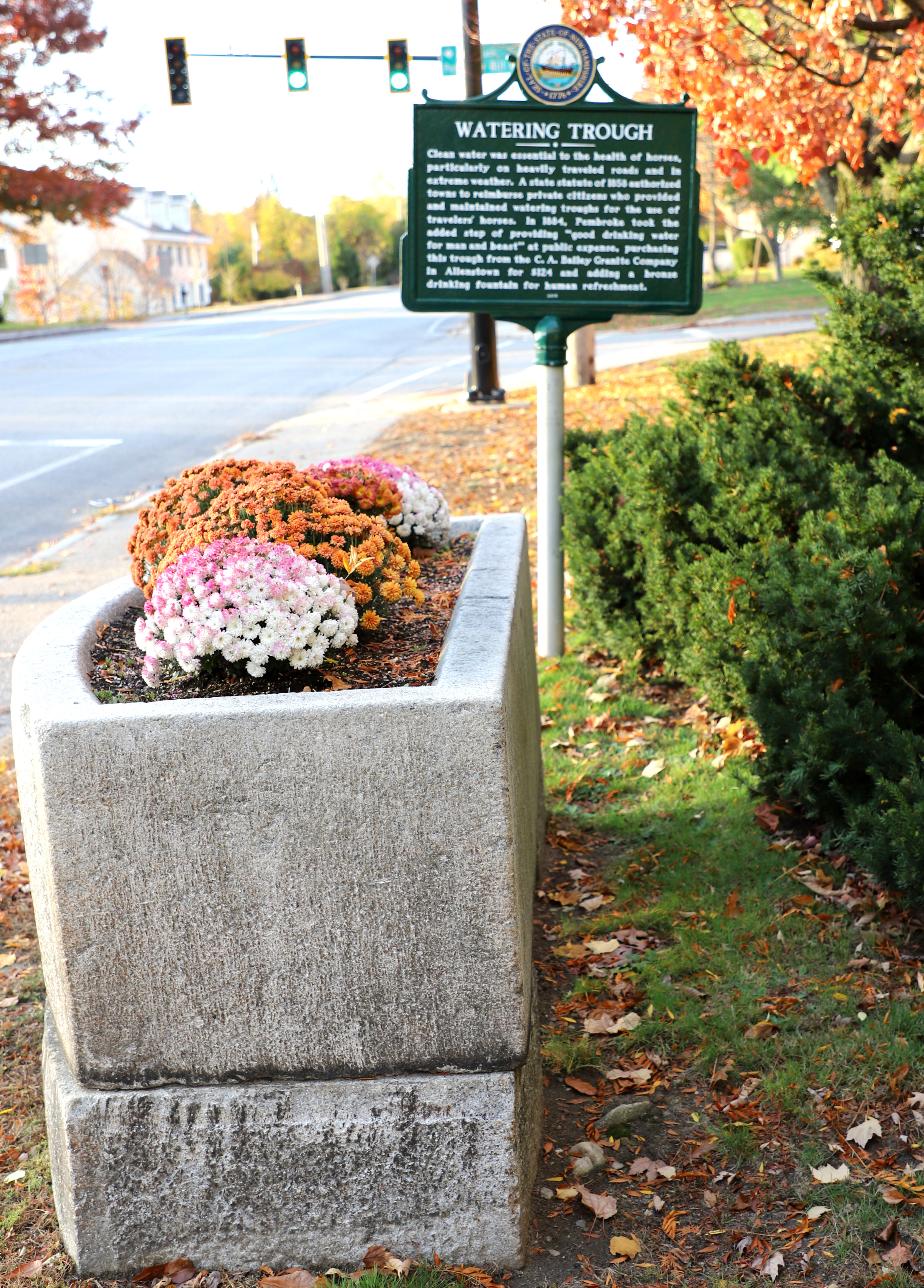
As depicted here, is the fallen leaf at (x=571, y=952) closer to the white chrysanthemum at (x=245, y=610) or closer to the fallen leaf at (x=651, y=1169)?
the fallen leaf at (x=651, y=1169)

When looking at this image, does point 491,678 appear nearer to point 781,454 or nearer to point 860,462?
point 781,454

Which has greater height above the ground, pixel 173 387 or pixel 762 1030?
pixel 173 387

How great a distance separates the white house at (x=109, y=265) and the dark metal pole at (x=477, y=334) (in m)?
27.4

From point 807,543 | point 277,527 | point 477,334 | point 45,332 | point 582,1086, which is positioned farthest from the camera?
point 45,332

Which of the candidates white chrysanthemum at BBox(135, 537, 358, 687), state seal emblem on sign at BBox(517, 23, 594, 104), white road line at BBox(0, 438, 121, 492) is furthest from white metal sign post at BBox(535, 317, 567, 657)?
white road line at BBox(0, 438, 121, 492)

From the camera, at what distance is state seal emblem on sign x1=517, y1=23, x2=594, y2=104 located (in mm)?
5766

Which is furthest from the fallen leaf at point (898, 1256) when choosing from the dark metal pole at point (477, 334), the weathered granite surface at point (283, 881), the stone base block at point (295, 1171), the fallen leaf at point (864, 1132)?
the dark metal pole at point (477, 334)

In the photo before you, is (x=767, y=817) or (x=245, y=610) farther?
(x=767, y=817)

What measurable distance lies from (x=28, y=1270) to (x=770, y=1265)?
4.96 ft

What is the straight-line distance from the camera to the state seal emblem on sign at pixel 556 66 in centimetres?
577

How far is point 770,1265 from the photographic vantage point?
263cm

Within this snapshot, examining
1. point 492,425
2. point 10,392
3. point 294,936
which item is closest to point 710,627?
point 294,936

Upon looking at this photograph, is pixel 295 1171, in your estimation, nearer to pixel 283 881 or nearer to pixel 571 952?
pixel 283 881

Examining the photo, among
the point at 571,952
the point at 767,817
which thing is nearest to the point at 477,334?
the point at 767,817
